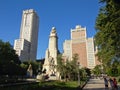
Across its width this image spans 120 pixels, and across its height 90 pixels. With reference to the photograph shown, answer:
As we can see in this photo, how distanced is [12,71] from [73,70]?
2592 cm

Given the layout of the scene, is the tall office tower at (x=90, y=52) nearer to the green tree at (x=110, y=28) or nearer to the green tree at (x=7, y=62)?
the green tree at (x=7, y=62)

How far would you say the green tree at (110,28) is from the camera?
62.6ft

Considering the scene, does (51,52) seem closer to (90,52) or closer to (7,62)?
(7,62)

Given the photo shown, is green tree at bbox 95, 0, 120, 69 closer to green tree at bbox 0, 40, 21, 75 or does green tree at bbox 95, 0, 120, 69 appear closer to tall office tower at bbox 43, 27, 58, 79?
green tree at bbox 0, 40, 21, 75

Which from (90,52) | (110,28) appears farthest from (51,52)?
(90,52)

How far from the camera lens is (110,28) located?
20953 millimetres

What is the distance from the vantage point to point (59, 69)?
5897 centimetres

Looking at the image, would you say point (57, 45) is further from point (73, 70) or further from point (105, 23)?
point (105, 23)

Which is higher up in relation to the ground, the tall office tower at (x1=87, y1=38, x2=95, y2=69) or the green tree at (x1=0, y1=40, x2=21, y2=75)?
the tall office tower at (x1=87, y1=38, x2=95, y2=69)

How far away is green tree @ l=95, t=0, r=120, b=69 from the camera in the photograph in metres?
19.1

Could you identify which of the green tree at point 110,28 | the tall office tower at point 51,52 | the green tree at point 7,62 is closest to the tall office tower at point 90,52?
the tall office tower at point 51,52

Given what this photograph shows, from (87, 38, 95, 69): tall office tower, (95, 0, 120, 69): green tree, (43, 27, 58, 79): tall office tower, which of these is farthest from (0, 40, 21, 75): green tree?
(87, 38, 95, 69): tall office tower

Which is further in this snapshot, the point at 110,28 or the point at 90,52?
the point at 90,52

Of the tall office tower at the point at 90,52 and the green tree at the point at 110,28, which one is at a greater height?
the tall office tower at the point at 90,52
